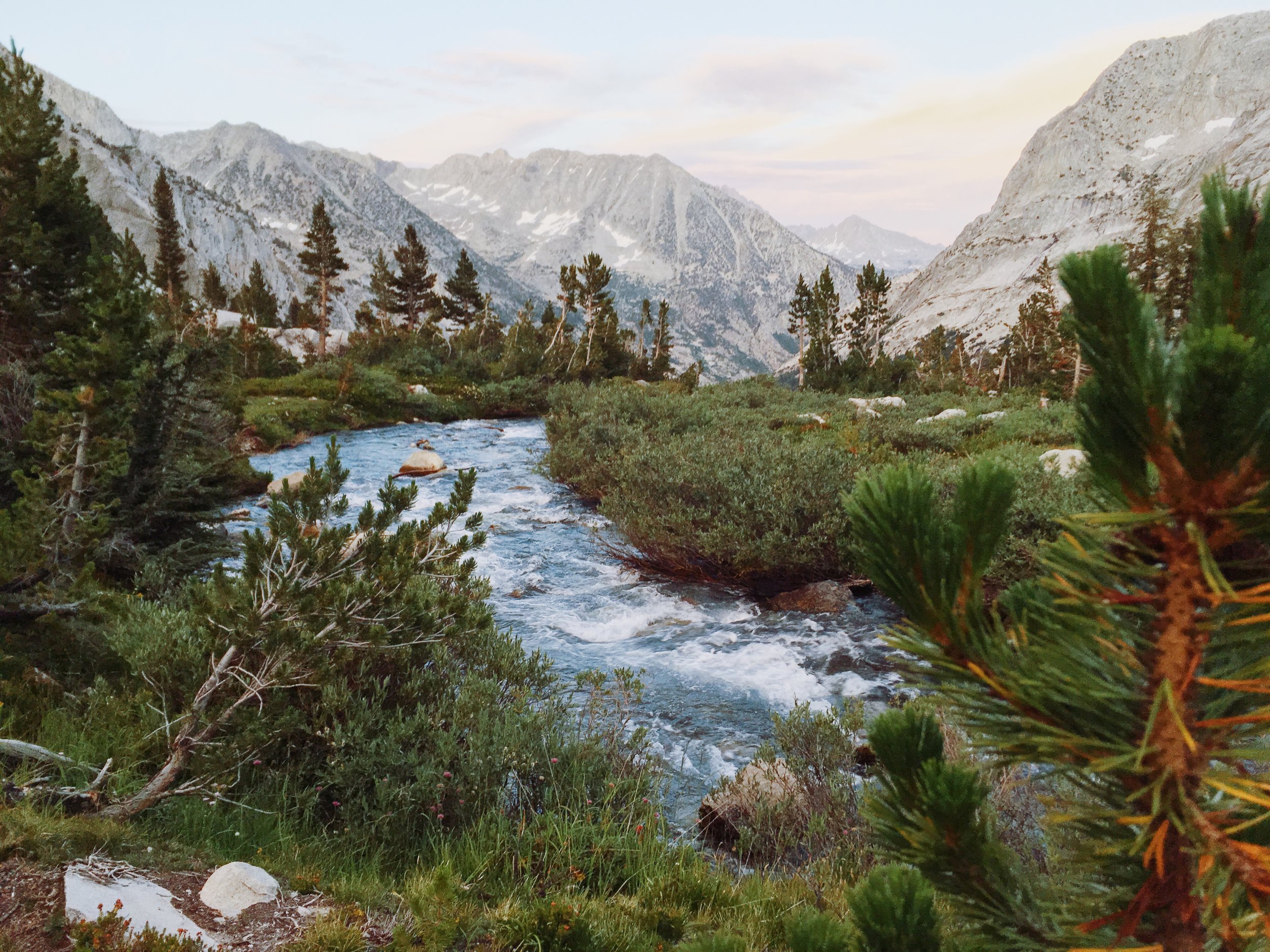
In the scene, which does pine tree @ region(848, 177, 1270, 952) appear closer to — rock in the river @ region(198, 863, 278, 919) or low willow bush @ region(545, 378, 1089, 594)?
rock in the river @ region(198, 863, 278, 919)

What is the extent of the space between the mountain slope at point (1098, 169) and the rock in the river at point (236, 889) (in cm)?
15597

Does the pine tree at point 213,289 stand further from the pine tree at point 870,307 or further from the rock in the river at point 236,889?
the rock in the river at point 236,889

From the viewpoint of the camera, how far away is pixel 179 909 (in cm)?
304

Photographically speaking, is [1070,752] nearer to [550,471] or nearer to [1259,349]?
[1259,349]

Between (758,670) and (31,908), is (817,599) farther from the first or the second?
(31,908)

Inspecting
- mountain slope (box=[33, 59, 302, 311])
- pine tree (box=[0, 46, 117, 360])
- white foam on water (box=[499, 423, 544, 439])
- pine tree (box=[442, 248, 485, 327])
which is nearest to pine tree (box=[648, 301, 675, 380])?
pine tree (box=[442, 248, 485, 327])

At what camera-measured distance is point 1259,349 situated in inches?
33.2

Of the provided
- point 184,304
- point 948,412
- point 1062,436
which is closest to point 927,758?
point 1062,436

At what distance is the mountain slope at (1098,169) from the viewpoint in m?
156

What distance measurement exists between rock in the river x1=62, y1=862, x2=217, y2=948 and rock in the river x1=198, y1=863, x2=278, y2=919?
15 cm

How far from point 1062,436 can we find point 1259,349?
730 inches

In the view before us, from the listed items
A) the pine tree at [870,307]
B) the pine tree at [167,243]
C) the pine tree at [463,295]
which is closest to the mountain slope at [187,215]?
the pine tree at [167,243]

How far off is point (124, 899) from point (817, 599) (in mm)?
8488

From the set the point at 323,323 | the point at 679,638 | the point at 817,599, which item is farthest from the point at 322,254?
the point at 817,599
